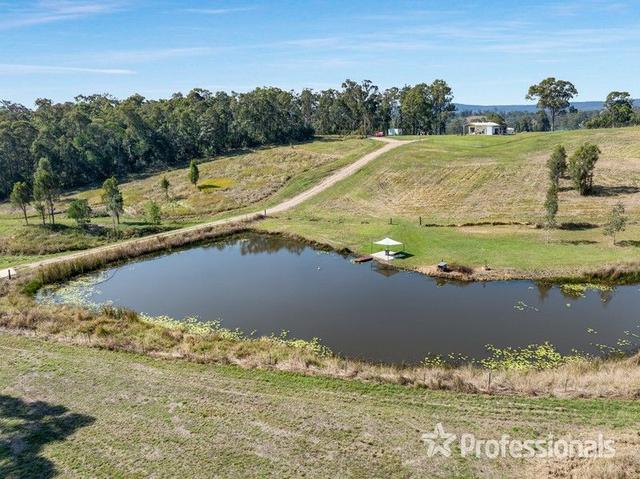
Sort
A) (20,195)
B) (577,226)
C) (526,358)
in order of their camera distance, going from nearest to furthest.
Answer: (526,358)
(577,226)
(20,195)

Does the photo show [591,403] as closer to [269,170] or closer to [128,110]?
[269,170]

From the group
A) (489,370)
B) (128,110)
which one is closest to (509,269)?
(489,370)

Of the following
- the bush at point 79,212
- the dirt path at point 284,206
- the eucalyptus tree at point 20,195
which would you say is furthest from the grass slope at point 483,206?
the eucalyptus tree at point 20,195

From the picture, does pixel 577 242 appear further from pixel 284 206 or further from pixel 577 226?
pixel 284 206

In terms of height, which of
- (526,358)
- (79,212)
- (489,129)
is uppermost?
(489,129)

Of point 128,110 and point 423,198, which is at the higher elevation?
point 128,110

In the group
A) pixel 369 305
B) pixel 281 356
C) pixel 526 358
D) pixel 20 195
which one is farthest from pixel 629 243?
pixel 20 195

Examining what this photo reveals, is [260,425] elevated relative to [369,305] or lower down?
lower down
